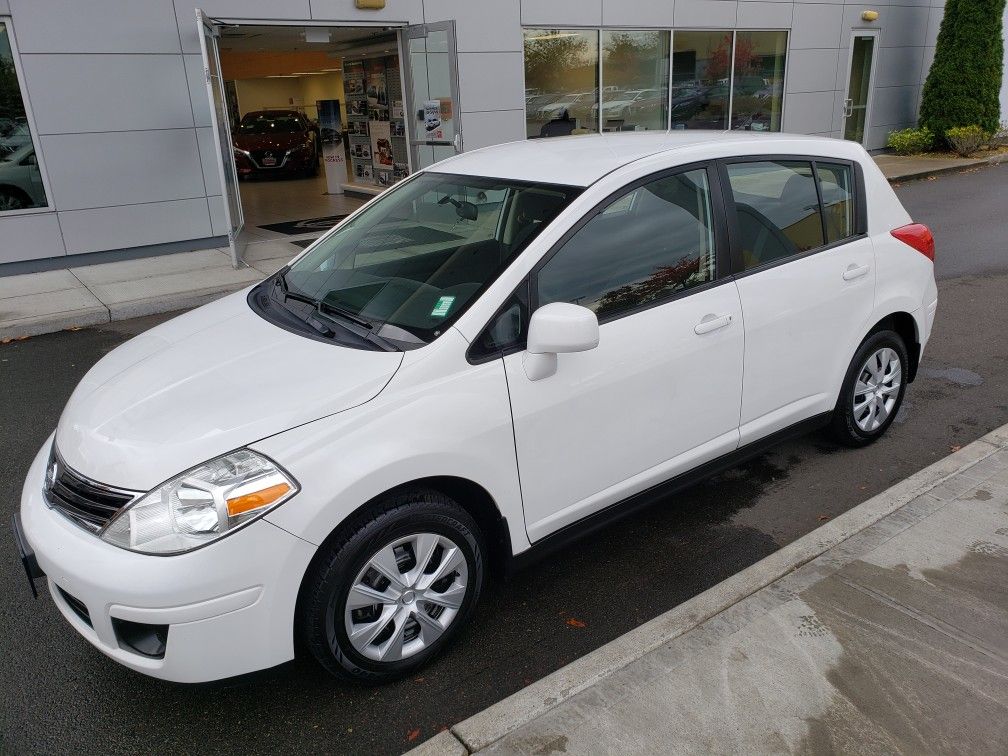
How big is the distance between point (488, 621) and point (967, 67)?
748 inches

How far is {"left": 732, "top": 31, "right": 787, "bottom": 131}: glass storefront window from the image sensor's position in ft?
51.5

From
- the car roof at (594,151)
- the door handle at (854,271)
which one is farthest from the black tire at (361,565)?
the door handle at (854,271)

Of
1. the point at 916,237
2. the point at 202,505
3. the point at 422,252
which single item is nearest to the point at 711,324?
the point at 422,252

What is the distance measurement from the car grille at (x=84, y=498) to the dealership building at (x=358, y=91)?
7.37 metres

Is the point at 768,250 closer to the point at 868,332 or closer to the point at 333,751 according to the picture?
the point at 868,332

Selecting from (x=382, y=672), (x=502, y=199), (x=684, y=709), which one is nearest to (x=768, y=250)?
(x=502, y=199)

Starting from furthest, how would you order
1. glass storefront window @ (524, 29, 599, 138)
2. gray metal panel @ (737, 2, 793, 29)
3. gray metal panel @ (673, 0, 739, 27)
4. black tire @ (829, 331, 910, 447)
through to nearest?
gray metal panel @ (737, 2, 793, 29) < gray metal panel @ (673, 0, 739, 27) < glass storefront window @ (524, 29, 599, 138) < black tire @ (829, 331, 910, 447)

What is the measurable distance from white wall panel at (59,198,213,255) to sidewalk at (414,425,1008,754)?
9.42 m

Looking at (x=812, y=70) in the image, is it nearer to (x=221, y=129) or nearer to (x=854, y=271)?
(x=221, y=129)

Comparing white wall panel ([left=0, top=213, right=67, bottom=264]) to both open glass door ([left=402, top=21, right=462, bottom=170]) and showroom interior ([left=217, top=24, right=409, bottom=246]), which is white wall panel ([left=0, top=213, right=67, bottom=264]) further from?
open glass door ([left=402, top=21, right=462, bottom=170])

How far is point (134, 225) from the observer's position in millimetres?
10336

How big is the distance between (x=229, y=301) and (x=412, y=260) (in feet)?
3.18

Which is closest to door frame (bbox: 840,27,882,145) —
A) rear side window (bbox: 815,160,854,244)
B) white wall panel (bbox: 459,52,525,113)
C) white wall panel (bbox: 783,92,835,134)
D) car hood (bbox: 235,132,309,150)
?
white wall panel (bbox: 783,92,835,134)

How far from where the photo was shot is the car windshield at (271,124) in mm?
19469
